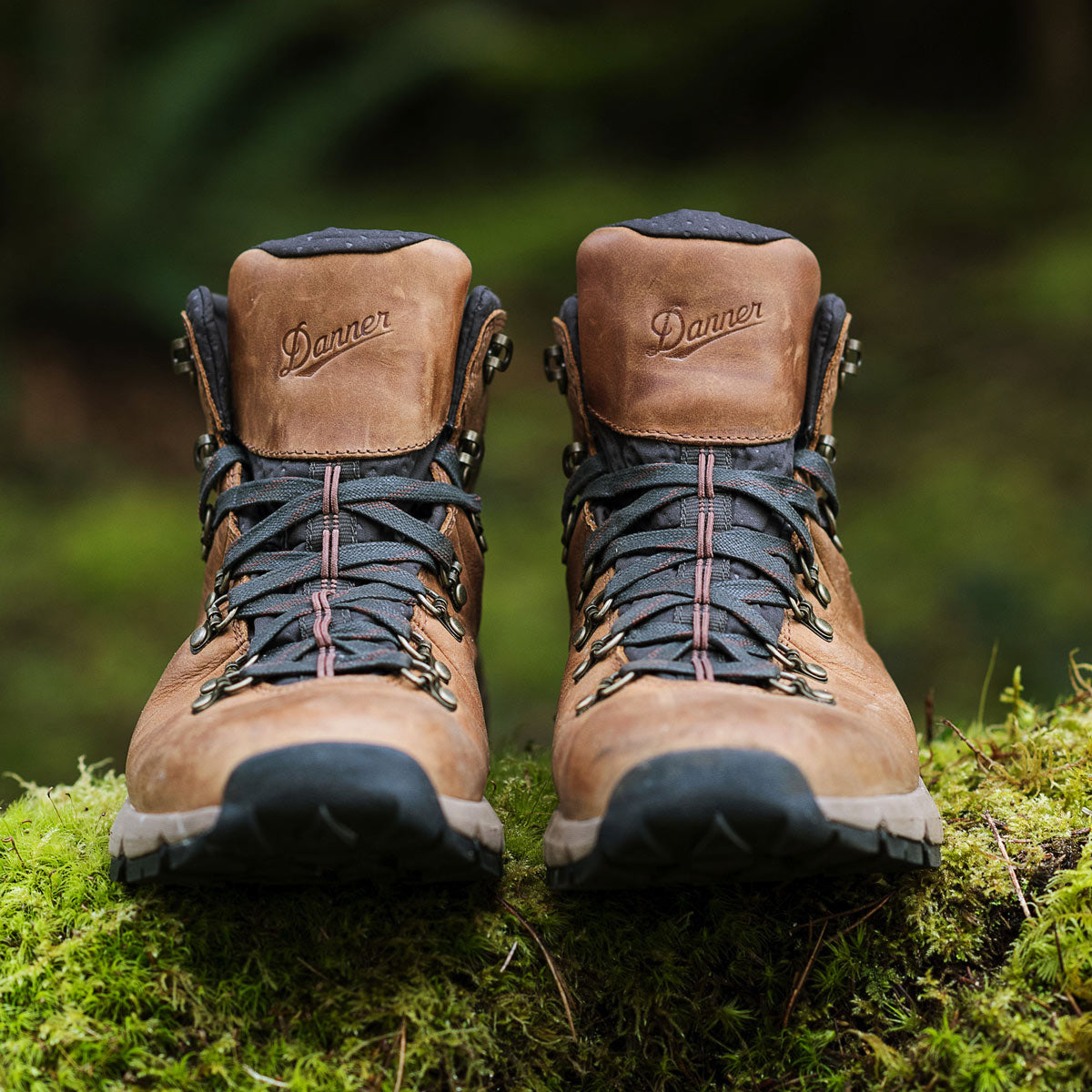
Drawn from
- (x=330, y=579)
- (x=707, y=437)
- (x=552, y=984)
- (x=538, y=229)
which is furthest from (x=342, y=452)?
(x=538, y=229)

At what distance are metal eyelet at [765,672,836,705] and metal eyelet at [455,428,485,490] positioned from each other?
72cm

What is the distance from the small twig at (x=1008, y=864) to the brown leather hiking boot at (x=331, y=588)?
0.71 m

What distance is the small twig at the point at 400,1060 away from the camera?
145 centimetres

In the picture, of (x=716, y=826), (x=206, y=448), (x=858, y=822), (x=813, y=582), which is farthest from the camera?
(x=206, y=448)

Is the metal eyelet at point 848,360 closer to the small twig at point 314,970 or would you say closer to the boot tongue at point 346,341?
the boot tongue at point 346,341

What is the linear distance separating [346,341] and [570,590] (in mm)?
580

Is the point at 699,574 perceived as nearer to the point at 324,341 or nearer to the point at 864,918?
the point at 864,918

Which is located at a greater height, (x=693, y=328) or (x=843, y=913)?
(x=693, y=328)

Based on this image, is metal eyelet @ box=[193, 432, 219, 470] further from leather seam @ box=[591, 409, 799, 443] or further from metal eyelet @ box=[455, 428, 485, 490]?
leather seam @ box=[591, 409, 799, 443]

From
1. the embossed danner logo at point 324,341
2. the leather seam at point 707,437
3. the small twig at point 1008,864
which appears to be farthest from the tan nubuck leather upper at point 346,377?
the small twig at point 1008,864

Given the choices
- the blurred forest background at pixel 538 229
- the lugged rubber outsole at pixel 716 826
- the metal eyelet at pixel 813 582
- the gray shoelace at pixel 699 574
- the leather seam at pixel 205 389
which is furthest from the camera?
the blurred forest background at pixel 538 229

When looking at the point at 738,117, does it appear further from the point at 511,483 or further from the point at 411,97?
the point at 511,483

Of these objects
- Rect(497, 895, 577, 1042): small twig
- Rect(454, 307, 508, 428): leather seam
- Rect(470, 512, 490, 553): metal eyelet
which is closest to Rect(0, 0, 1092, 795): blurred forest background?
Rect(470, 512, 490, 553): metal eyelet

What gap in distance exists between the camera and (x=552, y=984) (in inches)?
61.7
